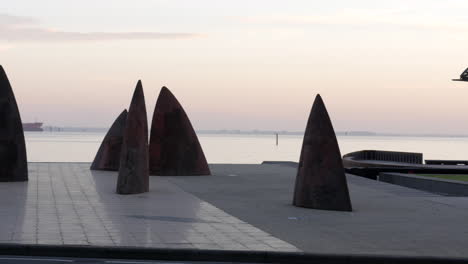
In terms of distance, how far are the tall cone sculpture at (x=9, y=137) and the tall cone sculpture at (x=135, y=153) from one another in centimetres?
437

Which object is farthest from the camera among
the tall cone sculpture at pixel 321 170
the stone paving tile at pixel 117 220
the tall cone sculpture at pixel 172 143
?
the tall cone sculpture at pixel 172 143

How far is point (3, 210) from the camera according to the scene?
15.8 m

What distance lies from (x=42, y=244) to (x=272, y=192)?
449 inches

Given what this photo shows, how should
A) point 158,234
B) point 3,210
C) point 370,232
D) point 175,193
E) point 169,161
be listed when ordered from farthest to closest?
point 169,161 < point 175,193 < point 3,210 < point 370,232 < point 158,234

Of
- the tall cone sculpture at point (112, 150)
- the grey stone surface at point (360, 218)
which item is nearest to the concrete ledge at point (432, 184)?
the grey stone surface at point (360, 218)

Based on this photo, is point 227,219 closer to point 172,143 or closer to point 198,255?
point 198,255

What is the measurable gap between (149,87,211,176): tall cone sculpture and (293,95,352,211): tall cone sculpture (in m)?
10.7

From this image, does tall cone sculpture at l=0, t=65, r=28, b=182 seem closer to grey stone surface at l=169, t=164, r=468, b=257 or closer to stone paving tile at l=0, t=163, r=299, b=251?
stone paving tile at l=0, t=163, r=299, b=251

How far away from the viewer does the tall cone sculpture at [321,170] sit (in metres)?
17.4

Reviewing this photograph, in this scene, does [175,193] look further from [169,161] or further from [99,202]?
[169,161]

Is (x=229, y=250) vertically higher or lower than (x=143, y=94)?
lower

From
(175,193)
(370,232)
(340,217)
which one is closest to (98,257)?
(370,232)

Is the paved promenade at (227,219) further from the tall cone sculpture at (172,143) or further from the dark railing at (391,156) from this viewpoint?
the dark railing at (391,156)

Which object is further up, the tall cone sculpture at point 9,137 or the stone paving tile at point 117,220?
the tall cone sculpture at point 9,137
